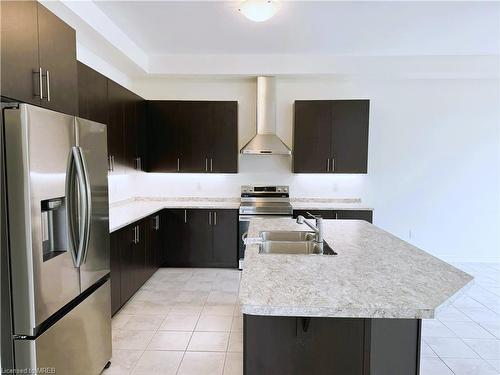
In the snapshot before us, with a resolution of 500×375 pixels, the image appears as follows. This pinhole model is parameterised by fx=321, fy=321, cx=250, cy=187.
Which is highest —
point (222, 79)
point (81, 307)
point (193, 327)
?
point (222, 79)

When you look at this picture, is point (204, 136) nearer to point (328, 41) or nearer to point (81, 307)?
point (328, 41)

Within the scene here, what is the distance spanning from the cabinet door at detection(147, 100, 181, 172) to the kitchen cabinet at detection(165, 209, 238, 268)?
716mm

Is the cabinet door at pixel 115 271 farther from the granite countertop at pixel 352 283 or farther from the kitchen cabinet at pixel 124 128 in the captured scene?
the granite countertop at pixel 352 283

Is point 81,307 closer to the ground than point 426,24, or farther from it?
closer to the ground

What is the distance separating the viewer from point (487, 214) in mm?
4832

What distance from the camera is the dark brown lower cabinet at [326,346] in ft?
4.82

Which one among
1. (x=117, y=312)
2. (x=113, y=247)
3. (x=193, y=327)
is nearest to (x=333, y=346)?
(x=193, y=327)

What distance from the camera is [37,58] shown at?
1.78 meters

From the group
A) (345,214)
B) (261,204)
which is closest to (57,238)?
(261,204)

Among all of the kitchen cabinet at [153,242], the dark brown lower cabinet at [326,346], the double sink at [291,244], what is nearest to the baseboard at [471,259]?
the double sink at [291,244]

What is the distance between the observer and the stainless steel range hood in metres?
4.46

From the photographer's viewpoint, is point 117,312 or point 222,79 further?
point 222,79

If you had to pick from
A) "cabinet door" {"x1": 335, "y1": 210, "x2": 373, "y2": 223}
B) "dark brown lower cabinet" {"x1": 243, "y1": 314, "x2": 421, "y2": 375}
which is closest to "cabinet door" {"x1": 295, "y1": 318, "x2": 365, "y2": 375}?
"dark brown lower cabinet" {"x1": 243, "y1": 314, "x2": 421, "y2": 375}

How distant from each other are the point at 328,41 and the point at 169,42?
6.38 feet
